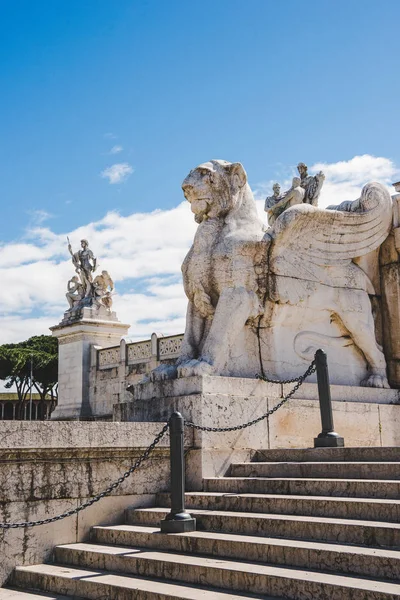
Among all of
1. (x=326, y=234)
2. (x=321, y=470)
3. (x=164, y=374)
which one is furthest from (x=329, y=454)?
(x=326, y=234)

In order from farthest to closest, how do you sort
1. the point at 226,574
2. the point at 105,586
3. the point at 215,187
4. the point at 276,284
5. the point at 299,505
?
the point at 215,187, the point at 276,284, the point at 299,505, the point at 105,586, the point at 226,574

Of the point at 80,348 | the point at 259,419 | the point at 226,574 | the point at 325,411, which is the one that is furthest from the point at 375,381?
the point at 80,348

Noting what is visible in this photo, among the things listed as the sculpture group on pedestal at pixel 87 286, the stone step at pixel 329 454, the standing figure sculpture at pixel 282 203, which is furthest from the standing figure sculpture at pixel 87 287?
the stone step at pixel 329 454

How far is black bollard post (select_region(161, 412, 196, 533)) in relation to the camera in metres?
5.30

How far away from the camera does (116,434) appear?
6.06m

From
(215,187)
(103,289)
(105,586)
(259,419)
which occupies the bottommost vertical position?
(105,586)

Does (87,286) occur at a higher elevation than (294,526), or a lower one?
higher

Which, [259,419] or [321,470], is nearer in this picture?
[321,470]

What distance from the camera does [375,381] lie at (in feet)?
26.6

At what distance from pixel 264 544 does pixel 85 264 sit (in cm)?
2138

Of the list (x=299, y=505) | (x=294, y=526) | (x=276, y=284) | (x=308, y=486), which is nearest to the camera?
(x=294, y=526)

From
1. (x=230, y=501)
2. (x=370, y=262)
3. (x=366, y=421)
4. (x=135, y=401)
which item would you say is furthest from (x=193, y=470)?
(x=370, y=262)

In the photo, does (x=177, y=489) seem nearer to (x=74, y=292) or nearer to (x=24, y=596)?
(x=24, y=596)

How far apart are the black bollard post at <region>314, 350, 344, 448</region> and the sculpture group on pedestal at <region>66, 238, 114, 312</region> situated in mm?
18653
